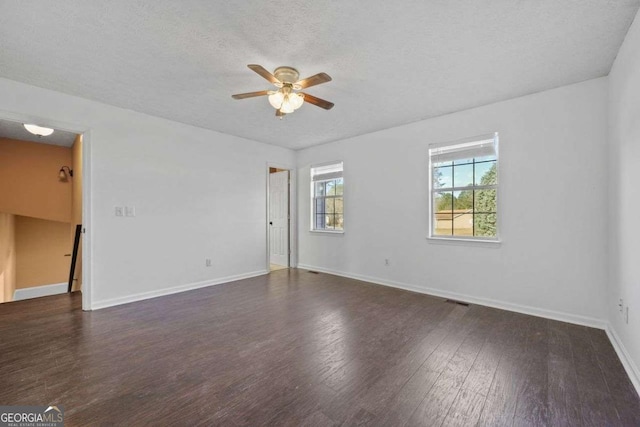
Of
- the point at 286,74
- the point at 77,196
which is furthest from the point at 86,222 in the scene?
the point at 286,74

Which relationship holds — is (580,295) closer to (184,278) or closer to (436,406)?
(436,406)

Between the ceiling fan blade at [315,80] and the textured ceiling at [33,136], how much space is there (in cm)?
445

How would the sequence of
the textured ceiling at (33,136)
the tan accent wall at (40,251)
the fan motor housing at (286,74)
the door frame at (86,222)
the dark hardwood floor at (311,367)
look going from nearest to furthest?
the dark hardwood floor at (311,367)
the fan motor housing at (286,74)
the door frame at (86,222)
the textured ceiling at (33,136)
the tan accent wall at (40,251)

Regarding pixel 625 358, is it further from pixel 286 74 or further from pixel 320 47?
pixel 286 74

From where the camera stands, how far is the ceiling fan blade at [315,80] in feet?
7.40

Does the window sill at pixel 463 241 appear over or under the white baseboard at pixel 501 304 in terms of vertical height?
over

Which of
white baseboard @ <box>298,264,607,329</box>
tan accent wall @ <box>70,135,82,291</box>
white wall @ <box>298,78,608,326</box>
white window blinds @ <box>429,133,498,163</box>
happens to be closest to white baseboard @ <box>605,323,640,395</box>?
white baseboard @ <box>298,264,607,329</box>

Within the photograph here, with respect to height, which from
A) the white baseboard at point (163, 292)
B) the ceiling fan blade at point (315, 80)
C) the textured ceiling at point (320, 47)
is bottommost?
the white baseboard at point (163, 292)

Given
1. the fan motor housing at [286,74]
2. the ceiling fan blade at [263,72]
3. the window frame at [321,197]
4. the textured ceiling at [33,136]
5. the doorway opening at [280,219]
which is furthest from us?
the doorway opening at [280,219]

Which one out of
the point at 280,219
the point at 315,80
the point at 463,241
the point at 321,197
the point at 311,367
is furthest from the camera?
the point at 280,219

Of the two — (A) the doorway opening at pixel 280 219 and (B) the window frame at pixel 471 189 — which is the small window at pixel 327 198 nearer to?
(A) the doorway opening at pixel 280 219

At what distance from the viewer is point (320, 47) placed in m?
2.24

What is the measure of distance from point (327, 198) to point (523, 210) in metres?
3.24

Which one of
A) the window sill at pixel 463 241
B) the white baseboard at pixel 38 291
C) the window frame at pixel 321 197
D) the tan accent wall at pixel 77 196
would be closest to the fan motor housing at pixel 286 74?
the window frame at pixel 321 197
